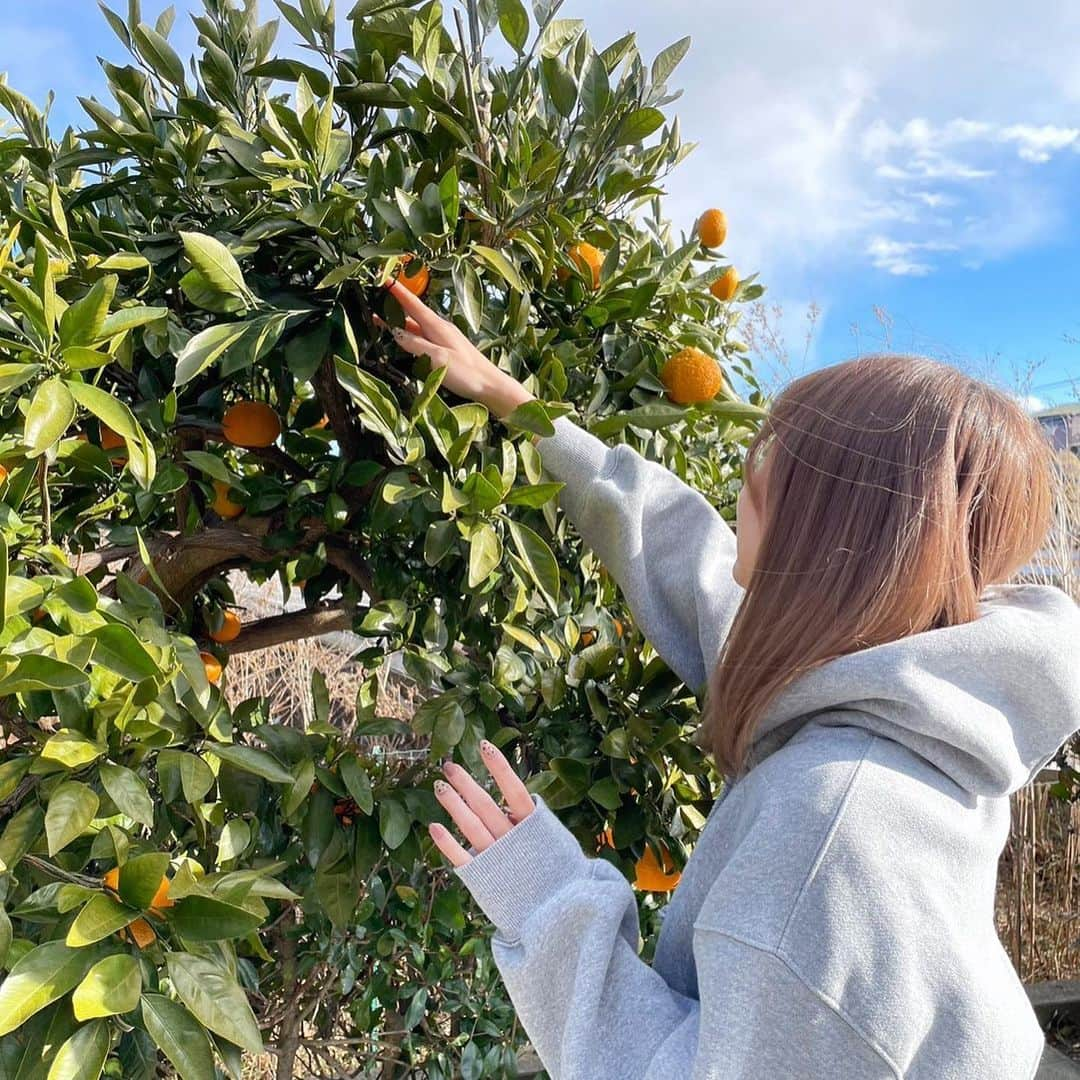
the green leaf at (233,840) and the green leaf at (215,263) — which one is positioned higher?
the green leaf at (215,263)

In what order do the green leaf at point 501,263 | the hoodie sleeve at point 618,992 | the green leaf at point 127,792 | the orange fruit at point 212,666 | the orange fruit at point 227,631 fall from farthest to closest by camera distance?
1. the orange fruit at point 227,631
2. the orange fruit at point 212,666
3. the green leaf at point 501,263
4. the green leaf at point 127,792
5. the hoodie sleeve at point 618,992

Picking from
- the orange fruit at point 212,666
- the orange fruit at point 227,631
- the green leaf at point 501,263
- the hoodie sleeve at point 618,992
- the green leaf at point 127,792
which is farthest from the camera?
the orange fruit at point 227,631

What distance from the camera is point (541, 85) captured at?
93 centimetres

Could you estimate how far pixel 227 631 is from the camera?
121cm

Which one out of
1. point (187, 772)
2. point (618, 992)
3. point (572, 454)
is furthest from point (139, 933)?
point (572, 454)

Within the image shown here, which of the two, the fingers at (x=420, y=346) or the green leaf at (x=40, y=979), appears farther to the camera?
the fingers at (x=420, y=346)

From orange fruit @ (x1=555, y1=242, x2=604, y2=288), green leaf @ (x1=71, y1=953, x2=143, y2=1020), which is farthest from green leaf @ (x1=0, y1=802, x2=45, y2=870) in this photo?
orange fruit @ (x1=555, y1=242, x2=604, y2=288)

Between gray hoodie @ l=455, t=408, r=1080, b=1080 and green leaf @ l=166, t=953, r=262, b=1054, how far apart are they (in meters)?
0.17

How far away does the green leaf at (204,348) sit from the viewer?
30.0 inches

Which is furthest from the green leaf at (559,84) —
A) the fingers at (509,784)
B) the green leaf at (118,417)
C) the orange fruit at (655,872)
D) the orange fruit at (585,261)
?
the orange fruit at (655,872)

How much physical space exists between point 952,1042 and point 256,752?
536 mm

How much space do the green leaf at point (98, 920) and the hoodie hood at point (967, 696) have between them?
461mm

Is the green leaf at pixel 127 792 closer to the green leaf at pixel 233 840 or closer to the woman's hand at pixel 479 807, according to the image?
the green leaf at pixel 233 840

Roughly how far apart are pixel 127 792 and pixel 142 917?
84 mm
